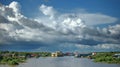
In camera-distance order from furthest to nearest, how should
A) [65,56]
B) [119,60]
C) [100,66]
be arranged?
1. [65,56]
2. [119,60]
3. [100,66]

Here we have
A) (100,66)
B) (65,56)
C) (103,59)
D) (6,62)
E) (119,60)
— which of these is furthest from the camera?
(65,56)

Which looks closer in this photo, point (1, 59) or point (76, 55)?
point (1, 59)

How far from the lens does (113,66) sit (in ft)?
30.3

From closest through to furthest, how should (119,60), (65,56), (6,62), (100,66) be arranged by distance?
(100,66) < (6,62) < (119,60) < (65,56)

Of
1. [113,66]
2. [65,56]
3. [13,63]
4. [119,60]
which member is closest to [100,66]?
[113,66]

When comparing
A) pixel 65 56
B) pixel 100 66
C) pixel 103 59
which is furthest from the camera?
pixel 65 56

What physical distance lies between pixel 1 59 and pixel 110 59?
4.18 metres

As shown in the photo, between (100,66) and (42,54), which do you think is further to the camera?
(42,54)

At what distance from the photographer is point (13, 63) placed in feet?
31.4

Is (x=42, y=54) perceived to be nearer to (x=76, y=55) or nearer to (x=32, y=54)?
(x=32, y=54)

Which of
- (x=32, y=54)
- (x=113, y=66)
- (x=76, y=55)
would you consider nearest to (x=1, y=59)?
(x=113, y=66)

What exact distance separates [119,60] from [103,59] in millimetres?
Result: 968

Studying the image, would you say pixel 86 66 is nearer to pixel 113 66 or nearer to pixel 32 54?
pixel 113 66

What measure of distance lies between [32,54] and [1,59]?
6.75 metres
